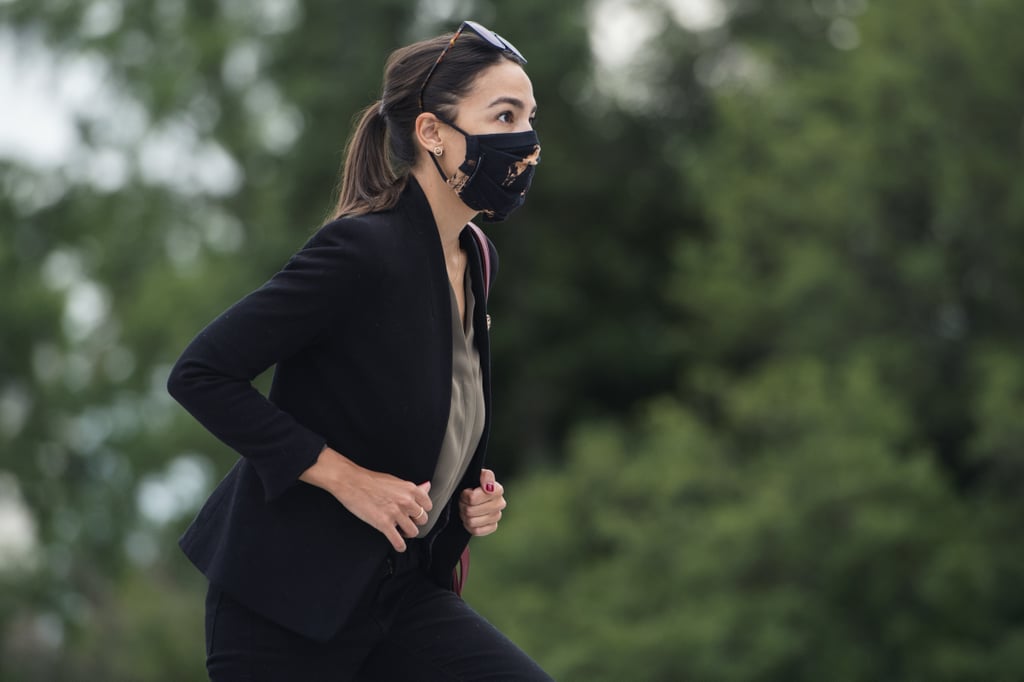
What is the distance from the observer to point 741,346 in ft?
70.0

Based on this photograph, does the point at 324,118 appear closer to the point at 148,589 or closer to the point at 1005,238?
the point at 148,589

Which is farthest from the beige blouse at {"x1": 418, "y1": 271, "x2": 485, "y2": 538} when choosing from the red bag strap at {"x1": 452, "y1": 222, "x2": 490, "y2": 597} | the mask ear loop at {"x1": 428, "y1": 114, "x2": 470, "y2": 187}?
the mask ear loop at {"x1": 428, "y1": 114, "x2": 470, "y2": 187}

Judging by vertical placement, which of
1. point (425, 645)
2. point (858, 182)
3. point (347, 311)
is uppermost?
point (858, 182)

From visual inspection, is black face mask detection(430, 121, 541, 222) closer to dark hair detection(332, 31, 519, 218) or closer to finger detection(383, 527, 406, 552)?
dark hair detection(332, 31, 519, 218)

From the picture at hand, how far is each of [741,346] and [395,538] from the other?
19.1m

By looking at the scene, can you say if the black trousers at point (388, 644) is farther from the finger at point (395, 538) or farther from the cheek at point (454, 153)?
the cheek at point (454, 153)

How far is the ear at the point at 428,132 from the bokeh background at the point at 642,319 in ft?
43.3

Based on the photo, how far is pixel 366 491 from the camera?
8.19 ft

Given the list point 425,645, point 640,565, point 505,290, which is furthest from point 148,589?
point 425,645

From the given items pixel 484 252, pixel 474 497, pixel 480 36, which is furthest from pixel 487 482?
pixel 480 36

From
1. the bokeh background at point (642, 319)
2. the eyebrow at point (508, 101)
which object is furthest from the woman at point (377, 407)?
the bokeh background at point (642, 319)

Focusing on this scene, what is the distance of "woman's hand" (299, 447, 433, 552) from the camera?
249 cm

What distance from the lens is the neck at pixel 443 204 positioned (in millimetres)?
2783

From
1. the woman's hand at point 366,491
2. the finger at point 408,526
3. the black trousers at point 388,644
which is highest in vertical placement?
the woman's hand at point 366,491
